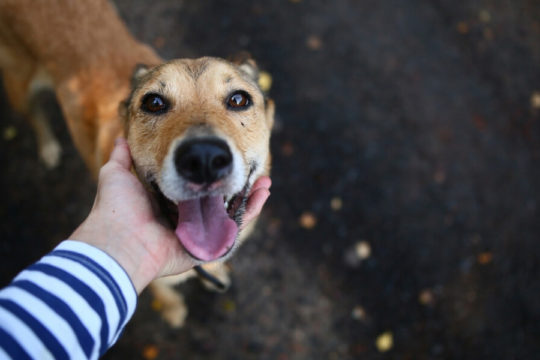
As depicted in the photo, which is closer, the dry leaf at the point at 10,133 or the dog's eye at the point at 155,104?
the dog's eye at the point at 155,104

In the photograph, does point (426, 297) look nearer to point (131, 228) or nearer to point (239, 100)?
point (239, 100)

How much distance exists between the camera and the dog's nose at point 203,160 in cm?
189

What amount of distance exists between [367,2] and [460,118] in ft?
7.77

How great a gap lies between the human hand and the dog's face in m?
0.10

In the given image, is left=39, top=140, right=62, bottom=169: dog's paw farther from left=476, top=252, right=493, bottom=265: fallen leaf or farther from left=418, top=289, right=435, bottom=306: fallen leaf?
left=476, top=252, right=493, bottom=265: fallen leaf

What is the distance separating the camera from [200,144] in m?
1.89

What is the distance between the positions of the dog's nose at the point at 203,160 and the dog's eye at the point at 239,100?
2.16ft

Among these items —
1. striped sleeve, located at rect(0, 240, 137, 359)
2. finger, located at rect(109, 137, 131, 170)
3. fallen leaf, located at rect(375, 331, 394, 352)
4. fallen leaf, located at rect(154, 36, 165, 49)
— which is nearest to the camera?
striped sleeve, located at rect(0, 240, 137, 359)

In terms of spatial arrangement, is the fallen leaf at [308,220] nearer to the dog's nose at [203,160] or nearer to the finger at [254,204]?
the finger at [254,204]

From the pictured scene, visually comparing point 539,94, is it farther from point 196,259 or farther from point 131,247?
point 131,247

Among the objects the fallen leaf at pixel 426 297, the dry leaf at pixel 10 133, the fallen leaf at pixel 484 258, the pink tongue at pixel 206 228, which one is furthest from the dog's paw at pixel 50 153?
the fallen leaf at pixel 484 258

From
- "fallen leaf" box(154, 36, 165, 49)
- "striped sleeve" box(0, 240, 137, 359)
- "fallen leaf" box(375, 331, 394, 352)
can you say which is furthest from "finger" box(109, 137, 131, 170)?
"fallen leaf" box(375, 331, 394, 352)

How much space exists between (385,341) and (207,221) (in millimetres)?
3130

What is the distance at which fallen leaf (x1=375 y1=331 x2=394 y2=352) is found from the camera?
4.11 m
